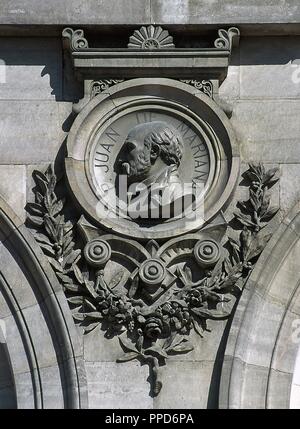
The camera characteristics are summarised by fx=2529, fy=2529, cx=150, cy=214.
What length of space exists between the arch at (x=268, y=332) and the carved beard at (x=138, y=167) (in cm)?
148

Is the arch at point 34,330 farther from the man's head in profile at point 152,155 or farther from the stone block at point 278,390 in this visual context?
the stone block at point 278,390

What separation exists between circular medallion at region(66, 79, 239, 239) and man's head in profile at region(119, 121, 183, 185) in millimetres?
10

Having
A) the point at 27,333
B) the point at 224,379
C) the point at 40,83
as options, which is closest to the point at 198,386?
the point at 224,379

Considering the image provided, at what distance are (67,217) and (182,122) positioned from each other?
1.56 metres

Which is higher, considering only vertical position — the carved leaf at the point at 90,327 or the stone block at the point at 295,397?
the carved leaf at the point at 90,327

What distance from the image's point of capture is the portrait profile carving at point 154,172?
25.9 metres

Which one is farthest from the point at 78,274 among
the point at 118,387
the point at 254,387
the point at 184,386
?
the point at 254,387

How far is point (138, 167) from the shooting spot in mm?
25922

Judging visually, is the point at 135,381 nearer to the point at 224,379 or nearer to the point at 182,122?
the point at 224,379

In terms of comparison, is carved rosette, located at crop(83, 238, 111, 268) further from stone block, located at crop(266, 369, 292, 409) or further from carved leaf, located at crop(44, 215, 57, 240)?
stone block, located at crop(266, 369, 292, 409)

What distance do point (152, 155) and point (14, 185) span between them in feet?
4.78

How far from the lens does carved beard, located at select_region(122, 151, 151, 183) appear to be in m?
25.9

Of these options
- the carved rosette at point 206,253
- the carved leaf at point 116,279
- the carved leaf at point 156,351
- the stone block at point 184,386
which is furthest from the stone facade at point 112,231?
the carved leaf at point 116,279

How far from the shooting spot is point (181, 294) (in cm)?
2559
